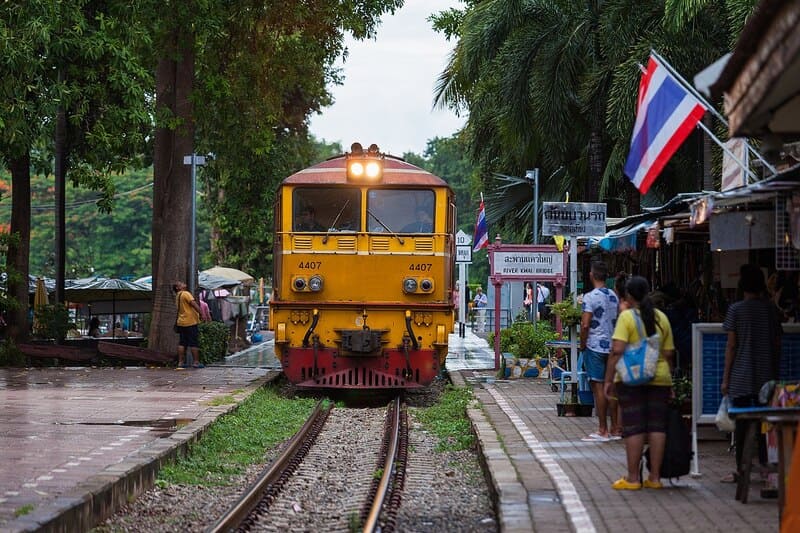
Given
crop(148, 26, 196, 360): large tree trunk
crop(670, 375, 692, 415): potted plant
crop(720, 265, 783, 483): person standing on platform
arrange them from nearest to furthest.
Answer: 1. crop(720, 265, 783, 483): person standing on platform
2. crop(670, 375, 692, 415): potted plant
3. crop(148, 26, 196, 360): large tree trunk

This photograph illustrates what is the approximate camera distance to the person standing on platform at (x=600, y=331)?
12.9m

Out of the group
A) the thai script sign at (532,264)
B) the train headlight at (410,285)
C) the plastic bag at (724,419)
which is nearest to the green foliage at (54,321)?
the thai script sign at (532,264)

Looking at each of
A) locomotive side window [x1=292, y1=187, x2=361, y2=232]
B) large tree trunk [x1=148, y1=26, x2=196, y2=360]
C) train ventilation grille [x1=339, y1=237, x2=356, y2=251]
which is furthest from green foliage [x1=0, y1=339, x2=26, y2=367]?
train ventilation grille [x1=339, y1=237, x2=356, y2=251]

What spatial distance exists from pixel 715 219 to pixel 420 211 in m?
9.27

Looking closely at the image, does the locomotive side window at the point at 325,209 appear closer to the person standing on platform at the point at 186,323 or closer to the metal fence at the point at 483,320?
the person standing on platform at the point at 186,323

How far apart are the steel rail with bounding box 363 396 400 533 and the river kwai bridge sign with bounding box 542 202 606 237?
10.0 feet

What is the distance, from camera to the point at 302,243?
1942 centimetres

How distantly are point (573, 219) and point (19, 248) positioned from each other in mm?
14145

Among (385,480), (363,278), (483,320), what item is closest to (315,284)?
Answer: (363,278)

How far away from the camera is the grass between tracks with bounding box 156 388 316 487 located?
12031mm

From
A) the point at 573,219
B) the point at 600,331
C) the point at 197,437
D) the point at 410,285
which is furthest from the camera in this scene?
the point at 410,285

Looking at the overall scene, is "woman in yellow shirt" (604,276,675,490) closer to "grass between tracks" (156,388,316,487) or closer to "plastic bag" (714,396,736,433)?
"plastic bag" (714,396,736,433)

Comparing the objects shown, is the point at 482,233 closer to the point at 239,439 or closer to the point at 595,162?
the point at 595,162

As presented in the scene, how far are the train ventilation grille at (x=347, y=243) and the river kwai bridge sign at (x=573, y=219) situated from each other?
4641mm
